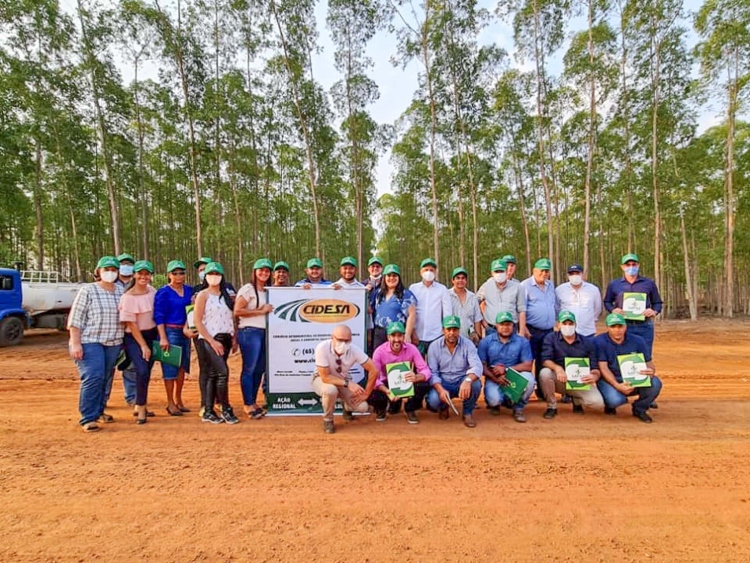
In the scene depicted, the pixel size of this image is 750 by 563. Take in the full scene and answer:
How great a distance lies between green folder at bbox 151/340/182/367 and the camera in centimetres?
474

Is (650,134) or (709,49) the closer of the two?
(709,49)

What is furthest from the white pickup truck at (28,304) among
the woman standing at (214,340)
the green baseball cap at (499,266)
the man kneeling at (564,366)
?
the man kneeling at (564,366)

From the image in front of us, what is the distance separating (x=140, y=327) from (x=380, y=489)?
11.7 ft

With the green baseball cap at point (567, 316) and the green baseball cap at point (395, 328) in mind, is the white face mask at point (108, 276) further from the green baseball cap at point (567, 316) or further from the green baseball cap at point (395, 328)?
the green baseball cap at point (567, 316)

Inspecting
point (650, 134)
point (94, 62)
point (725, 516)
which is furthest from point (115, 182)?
point (650, 134)

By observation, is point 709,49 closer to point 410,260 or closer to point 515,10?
point 515,10

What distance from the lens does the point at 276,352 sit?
4.91 meters

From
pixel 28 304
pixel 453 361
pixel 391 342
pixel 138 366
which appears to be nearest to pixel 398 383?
pixel 391 342

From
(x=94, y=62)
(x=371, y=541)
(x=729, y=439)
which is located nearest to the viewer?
(x=371, y=541)

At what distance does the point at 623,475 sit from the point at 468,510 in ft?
5.01

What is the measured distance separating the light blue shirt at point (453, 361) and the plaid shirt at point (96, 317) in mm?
3864

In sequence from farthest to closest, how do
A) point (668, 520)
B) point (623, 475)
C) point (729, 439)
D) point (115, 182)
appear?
point (115, 182) < point (729, 439) < point (623, 475) < point (668, 520)

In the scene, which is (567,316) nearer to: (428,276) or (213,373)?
(428,276)

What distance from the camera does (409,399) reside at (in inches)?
183
